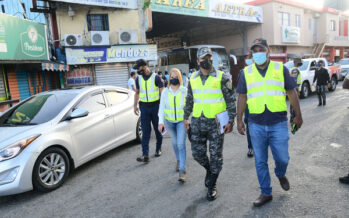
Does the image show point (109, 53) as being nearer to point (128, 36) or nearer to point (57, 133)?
point (128, 36)

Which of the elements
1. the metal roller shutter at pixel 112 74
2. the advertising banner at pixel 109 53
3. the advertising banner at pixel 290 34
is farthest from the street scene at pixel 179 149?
the advertising banner at pixel 290 34

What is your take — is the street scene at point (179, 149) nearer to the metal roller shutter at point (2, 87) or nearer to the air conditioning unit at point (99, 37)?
the metal roller shutter at point (2, 87)

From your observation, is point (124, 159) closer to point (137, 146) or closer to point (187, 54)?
point (137, 146)

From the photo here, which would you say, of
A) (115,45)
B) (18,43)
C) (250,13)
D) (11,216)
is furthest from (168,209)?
(250,13)

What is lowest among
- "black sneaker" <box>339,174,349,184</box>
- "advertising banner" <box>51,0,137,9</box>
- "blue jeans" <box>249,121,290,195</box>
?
"black sneaker" <box>339,174,349,184</box>

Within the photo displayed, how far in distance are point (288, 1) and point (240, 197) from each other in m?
26.2

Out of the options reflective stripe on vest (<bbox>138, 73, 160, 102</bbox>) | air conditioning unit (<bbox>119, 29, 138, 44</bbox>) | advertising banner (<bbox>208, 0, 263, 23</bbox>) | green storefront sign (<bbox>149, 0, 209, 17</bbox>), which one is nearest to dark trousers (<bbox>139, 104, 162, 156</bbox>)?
reflective stripe on vest (<bbox>138, 73, 160, 102</bbox>)

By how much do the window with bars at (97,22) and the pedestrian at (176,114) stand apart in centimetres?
1211

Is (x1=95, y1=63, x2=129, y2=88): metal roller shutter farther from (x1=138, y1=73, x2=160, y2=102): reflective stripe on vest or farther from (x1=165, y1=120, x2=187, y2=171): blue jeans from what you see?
(x1=165, y1=120, x2=187, y2=171): blue jeans

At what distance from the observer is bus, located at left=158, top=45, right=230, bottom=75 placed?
1636cm

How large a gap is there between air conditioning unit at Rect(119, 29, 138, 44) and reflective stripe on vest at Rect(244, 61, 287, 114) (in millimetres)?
12947

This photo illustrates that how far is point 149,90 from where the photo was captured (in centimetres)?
491

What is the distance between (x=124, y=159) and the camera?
535 cm

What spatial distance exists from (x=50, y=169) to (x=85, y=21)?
1218 cm
